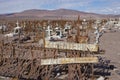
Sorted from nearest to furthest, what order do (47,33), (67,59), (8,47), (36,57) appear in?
1. (67,59)
2. (36,57)
3. (8,47)
4. (47,33)

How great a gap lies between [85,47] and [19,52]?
4.48 meters

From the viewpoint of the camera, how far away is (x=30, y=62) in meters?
18.5

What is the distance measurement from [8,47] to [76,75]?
16.1ft

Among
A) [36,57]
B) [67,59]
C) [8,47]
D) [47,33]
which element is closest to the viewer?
[67,59]

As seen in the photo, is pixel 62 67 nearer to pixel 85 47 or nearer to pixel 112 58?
pixel 85 47

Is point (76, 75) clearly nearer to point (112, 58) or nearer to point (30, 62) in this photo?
point (30, 62)

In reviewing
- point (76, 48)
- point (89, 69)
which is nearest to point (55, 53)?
point (76, 48)

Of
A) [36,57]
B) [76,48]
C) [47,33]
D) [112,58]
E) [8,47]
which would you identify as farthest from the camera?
[47,33]

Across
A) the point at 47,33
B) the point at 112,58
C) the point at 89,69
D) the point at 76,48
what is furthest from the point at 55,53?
the point at 47,33

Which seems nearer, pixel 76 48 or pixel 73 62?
pixel 73 62

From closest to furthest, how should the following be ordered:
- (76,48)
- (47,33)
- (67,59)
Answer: (67,59) → (76,48) → (47,33)

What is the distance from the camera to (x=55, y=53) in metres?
17.7

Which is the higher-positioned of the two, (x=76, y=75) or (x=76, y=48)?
(x=76, y=48)

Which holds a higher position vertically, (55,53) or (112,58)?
(55,53)
